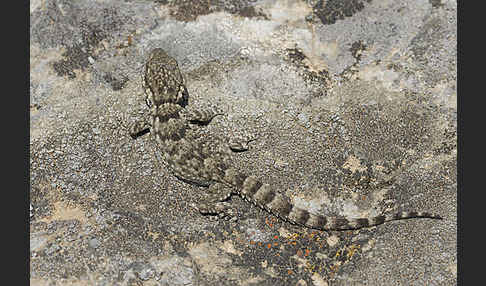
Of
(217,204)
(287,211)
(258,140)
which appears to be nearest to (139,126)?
(217,204)

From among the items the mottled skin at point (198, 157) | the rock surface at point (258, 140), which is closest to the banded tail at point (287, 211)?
the mottled skin at point (198, 157)

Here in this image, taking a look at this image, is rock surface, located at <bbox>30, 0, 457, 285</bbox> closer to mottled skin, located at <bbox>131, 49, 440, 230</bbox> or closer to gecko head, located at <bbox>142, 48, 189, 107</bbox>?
mottled skin, located at <bbox>131, 49, 440, 230</bbox>

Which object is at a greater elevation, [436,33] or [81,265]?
[436,33]

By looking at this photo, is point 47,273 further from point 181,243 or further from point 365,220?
point 365,220

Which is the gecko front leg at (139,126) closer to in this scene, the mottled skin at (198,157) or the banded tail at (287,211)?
the mottled skin at (198,157)

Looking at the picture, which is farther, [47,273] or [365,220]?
[365,220]

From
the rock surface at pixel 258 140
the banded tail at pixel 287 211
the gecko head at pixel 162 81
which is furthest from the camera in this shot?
the gecko head at pixel 162 81

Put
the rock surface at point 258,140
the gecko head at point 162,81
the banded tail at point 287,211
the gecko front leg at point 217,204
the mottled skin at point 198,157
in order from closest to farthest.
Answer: the rock surface at point 258,140 → the banded tail at point 287,211 → the mottled skin at point 198,157 → the gecko front leg at point 217,204 → the gecko head at point 162,81

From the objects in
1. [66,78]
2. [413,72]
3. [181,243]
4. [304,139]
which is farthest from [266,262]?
[66,78]

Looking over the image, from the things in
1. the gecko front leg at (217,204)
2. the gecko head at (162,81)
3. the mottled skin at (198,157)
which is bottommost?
the gecko front leg at (217,204)

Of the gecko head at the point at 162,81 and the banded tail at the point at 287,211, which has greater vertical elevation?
the gecko head at the point at 162,81
